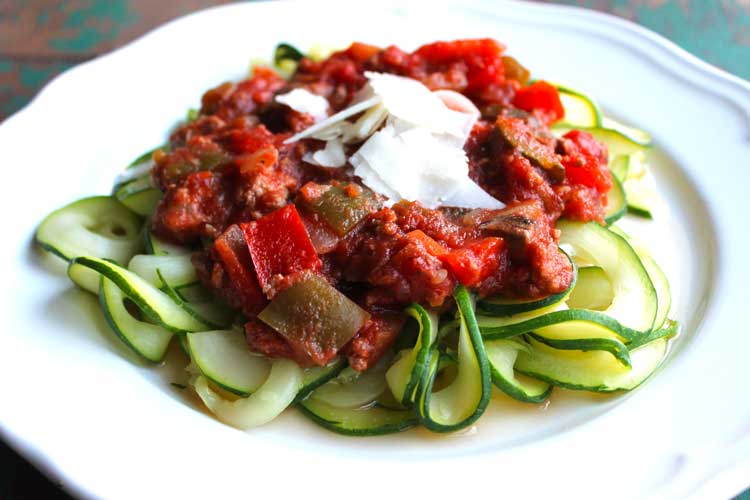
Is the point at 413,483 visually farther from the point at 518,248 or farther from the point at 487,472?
the point at 518,248

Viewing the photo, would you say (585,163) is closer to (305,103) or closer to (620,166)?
(620,166)

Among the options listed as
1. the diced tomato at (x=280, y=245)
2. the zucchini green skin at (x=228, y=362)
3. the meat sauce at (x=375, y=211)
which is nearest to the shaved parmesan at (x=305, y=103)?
the meat sauce at (x=375, y=211)

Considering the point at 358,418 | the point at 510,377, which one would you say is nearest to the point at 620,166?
the point at 510,377

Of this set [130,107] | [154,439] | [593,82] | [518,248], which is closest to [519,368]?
[518,248]

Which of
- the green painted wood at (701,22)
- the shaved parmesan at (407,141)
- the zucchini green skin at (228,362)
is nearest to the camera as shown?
the zucchini green skin at (228,362)

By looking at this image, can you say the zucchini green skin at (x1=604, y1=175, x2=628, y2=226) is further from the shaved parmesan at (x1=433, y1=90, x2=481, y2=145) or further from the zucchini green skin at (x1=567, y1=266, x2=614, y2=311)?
the shaved parmesan at (x1=433, y1=90, x2=481, y2=145)

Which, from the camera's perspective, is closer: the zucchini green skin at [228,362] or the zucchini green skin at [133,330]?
the zucchini green skin at [228,362]

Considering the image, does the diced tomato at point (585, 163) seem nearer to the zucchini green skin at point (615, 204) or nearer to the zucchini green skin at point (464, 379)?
the zucchini green skin at point (615, 204)

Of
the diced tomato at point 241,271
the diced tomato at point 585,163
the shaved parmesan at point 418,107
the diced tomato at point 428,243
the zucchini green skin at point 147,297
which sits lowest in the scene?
the zucchini green skin at point 147,297
